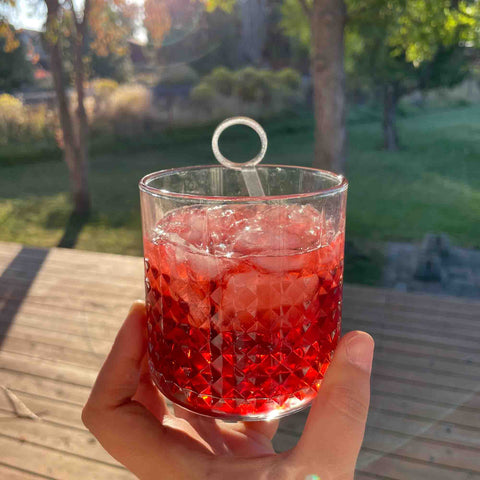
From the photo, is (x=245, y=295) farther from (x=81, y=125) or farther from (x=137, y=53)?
(x=137, y=53)

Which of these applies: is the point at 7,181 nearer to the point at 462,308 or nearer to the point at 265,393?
the point at 462,308

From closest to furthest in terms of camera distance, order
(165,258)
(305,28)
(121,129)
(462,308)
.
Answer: (165,258) → (462,308) → (305,28) → (121,129)

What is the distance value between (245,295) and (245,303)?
2 cm

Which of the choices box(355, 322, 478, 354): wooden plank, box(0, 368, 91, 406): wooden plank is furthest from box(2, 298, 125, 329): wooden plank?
box(355, 322, 478, 354): wooden plank

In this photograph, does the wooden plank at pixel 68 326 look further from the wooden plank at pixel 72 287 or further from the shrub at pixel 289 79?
the shrub at pixel 289 79

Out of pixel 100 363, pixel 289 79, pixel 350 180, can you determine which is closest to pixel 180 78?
pixel 289 79

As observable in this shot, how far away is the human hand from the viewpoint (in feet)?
3.19

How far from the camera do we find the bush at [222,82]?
12141mm

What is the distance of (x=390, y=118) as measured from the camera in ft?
34.4

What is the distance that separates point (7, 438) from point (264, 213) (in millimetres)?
1658

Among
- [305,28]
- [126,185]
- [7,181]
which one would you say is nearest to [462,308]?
[305,28]

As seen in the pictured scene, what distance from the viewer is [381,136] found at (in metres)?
11.9

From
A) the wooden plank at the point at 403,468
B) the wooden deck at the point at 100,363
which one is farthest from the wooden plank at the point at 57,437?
the wooden plank at the point at 403,468

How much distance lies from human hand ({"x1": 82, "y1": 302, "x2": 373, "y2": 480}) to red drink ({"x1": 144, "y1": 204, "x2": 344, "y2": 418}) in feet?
0.26
